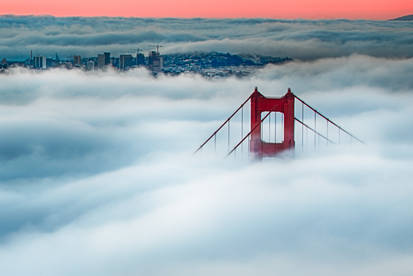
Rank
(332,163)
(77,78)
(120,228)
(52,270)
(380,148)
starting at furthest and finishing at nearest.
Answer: (77,78)
(380,148)
(332,163)
(120,228)
(52,270)

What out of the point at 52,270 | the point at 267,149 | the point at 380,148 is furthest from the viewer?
the point at 380,148

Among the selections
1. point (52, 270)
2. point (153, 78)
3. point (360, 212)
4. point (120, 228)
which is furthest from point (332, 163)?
point (153, 78)

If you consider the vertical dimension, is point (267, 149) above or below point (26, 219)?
above

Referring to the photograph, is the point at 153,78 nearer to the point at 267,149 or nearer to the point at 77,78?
the point at 77,78

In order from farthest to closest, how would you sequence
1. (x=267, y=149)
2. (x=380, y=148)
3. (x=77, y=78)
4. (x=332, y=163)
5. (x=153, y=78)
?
1. (x=77, y=78)
2. (x=153, y=78)
3. (x=380, y=148)
4. (x=332, y=163)
5. (x=267, y=149)

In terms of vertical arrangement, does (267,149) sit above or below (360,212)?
above

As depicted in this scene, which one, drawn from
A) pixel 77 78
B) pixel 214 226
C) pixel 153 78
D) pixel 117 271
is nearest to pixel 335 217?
pixel 214 226

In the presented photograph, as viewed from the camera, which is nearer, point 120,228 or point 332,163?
point 120,228

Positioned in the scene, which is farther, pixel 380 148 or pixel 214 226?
pixel 380 148

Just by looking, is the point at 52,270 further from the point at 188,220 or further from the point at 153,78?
the point at 153,78
